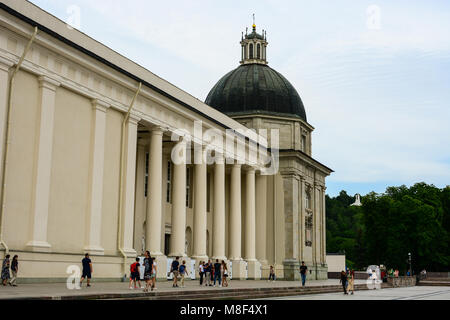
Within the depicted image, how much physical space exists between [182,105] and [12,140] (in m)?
12.7

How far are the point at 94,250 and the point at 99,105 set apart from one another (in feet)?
21.2

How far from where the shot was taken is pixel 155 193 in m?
30.6

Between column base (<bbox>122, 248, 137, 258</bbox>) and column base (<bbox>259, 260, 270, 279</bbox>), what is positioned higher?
column base (<bbox>122, 248, 137, 258</bbox>)

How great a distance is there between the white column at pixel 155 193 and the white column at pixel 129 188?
2.29 m

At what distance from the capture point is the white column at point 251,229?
41.6 metres

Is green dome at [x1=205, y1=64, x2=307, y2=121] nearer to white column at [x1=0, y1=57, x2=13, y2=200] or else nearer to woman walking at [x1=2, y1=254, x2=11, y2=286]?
white column at [x1=0, y1=57, x2=13, y2=200]

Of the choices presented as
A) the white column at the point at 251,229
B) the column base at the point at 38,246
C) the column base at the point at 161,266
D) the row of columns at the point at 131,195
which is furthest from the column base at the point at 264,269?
the column base at the point at 38,246

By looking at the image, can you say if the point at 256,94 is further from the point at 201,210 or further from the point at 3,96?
the point at 3,96

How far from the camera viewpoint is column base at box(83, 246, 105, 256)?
81.1 ft

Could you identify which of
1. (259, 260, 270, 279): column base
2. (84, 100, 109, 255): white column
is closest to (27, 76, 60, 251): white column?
(84, 100, 109, 255): white column

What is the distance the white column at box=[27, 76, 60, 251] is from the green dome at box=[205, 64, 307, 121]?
93.3 feet

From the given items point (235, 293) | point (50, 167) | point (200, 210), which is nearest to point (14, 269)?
point (50, 167)

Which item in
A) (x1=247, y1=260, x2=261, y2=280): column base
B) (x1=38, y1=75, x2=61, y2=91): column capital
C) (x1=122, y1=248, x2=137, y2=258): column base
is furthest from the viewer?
(x1=247, y1=260, x2=261, y2=280): column base
